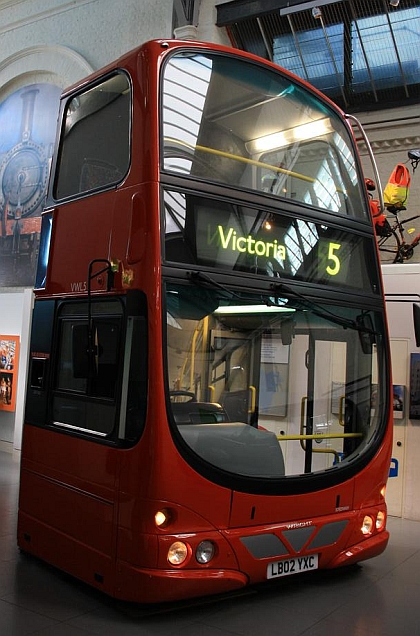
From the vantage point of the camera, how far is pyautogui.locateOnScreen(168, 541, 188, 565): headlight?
14.4 ft

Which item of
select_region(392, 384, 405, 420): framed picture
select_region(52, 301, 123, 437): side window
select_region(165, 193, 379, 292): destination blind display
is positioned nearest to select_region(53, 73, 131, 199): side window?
select_region(165, 193, 379, 292): destination blind display

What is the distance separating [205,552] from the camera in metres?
4.50

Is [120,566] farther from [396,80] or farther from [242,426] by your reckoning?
[396,80]

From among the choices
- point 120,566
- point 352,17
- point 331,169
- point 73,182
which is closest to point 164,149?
point 73,182

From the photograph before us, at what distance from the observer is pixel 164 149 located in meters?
4.61

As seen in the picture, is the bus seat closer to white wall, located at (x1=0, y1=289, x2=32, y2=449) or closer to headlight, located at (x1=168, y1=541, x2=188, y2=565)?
headlight, located at (x1=168, y1=541, x2=188, y2=565)

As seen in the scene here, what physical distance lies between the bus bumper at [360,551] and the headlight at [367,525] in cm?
7

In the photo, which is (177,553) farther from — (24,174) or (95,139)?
(24,174)

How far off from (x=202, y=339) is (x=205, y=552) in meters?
1.37

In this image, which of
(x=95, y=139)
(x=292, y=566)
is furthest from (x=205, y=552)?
(x=95, y=139)

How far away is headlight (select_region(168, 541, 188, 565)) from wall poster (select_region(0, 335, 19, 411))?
8264 mm

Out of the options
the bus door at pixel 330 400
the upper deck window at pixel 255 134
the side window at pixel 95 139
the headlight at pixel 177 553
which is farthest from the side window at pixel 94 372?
the bus door at pixel 330 400

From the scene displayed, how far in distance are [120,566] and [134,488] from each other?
524mm

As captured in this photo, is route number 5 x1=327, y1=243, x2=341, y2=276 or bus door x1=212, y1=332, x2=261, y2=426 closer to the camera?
bus door x1=212, y1=332, x2=261, y2=426
